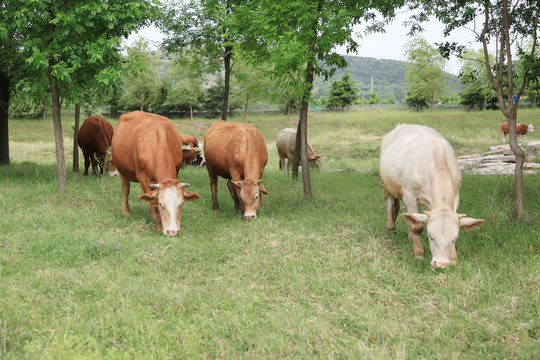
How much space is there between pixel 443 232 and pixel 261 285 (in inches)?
97.8

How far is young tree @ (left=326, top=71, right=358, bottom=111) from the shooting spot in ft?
188

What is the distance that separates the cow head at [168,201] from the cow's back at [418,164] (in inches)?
145

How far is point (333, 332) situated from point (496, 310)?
174cm

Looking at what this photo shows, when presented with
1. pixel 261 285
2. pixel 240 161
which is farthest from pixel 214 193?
pixel 261 285

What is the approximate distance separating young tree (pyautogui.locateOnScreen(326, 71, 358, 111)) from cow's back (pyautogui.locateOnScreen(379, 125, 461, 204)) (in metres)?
51.5

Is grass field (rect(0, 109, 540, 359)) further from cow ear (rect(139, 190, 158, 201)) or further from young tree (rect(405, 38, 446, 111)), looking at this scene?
young tree (rect(405, 38, 446, 111))

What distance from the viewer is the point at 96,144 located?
1431 centimetres

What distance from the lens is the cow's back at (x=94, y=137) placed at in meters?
14.3

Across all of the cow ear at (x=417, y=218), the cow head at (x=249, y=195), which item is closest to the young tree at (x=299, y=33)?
the cow head at (x=249, y=195)

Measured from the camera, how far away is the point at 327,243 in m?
6.89

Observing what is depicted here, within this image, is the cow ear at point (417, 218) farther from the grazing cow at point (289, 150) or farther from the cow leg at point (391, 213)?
the grazing cow at point (289, 150)

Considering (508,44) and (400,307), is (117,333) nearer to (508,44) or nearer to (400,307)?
(400,307)

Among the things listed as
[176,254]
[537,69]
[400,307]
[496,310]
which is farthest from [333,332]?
[537,69]

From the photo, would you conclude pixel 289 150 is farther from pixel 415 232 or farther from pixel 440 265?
pixel 440 265
